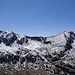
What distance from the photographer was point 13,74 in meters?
199

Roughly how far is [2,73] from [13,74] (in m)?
12.9

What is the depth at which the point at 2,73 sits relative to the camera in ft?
642
